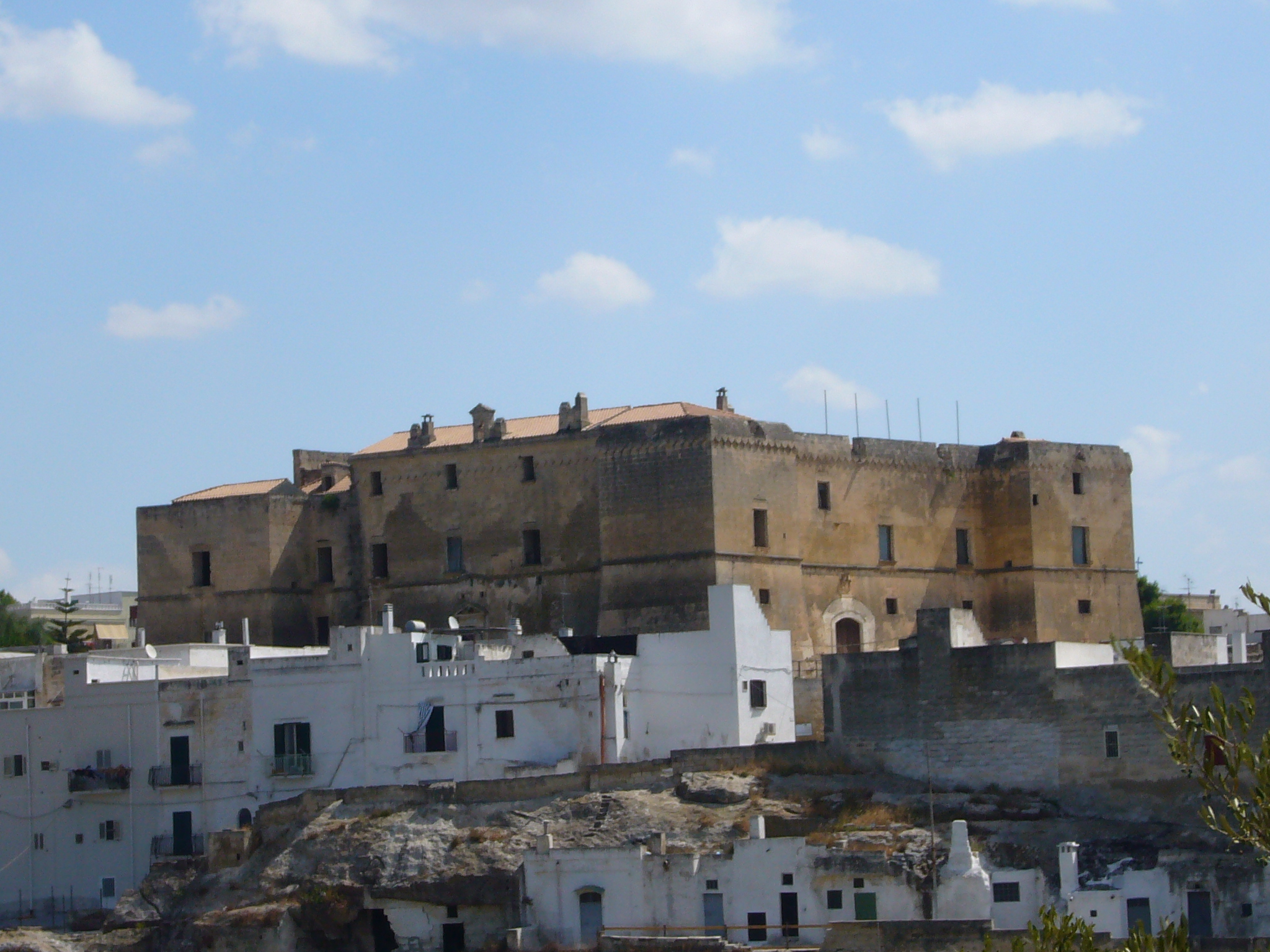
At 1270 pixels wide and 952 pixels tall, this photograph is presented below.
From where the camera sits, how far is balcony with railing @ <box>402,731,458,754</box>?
4100 centimetres

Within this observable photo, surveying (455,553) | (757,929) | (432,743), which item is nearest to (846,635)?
(455,553)

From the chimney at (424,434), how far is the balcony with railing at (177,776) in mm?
11378

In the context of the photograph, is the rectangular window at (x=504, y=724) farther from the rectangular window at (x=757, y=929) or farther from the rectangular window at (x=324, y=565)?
the rectangular window at (x=324, y=565)

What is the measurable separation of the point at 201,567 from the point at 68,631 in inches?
629

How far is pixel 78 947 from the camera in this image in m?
40.2

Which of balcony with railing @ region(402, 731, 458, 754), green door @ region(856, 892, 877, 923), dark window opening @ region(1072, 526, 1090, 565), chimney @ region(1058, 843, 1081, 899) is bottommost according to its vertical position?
green door @ region(856, 892, 877, 923)

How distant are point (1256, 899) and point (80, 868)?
22.7 m

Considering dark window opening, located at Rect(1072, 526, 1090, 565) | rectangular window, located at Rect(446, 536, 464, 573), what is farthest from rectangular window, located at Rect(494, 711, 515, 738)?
dark window opening, located at Rect(1072, 526, 1090, 565)

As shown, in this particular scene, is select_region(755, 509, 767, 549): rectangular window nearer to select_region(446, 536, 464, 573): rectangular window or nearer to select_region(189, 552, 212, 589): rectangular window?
select_region(446, 536, 464, 573): rectangular window

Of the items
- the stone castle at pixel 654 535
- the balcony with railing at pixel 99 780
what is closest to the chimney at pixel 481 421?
the stone castle at pixel 654 535

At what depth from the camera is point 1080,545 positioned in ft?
173

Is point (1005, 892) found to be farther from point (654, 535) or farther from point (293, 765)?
point (654, 535)

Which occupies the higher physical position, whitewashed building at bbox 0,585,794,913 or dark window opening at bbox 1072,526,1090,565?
dark window opening at bbox 1072,526,1090,565

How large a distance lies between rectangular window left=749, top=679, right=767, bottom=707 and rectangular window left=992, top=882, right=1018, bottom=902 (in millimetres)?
8394
